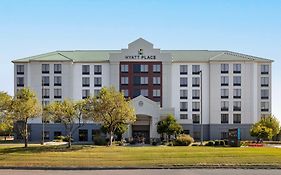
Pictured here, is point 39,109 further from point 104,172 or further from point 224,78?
point 224,78

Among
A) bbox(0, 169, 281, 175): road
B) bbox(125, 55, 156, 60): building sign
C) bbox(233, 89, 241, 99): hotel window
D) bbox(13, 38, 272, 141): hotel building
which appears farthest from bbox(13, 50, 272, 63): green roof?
bbox(0, 169, 281, 175): road

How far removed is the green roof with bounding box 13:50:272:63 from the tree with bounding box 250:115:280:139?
1392cm

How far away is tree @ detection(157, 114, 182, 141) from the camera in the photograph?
74.6 meters

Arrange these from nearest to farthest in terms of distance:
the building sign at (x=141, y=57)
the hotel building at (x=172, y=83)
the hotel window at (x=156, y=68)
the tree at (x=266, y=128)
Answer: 1. the tree at (x=266, y=128)
2. the building sign at (x=141, y=57)
3. the hotel building at (x=172, y=83)
4. the hotel window at (x=156, y=68)

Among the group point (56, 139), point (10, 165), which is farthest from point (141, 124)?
point (10, 165)

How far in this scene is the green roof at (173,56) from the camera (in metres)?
86.9

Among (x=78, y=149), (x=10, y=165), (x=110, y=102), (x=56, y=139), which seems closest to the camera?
(x=10, y=165)

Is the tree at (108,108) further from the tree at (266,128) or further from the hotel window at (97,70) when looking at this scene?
the hotel window at (97,70)

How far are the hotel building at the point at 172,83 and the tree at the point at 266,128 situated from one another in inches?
329

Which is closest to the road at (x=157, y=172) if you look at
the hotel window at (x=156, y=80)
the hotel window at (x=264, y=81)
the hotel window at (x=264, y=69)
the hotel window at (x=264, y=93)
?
the hotel window at (x=156, y=80)

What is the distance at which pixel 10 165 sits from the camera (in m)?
38.9

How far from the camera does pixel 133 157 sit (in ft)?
136

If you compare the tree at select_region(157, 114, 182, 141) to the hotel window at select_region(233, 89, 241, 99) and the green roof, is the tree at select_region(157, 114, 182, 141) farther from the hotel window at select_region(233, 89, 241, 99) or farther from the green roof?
the hotel window at select_region(233, 89, 241, 99)

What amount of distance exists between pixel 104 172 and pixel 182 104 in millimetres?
52776
